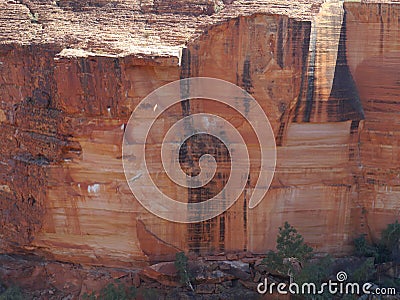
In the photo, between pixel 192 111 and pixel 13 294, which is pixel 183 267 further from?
pixel 13 294

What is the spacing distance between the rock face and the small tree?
128 cm

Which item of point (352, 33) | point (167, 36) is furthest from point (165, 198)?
point (352, 33)

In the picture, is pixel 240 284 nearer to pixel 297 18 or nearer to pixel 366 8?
pixel 297 18

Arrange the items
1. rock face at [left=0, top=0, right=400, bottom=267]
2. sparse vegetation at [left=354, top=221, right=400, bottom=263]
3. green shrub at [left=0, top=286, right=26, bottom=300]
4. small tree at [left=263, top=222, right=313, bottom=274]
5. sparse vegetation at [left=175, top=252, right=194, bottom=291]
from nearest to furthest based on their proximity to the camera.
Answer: small tree at [left=263, top=222, right=313, bottom=274], rock face at [left=0, top=0, right=400, bottom=267], sparse vegetation at [left=175, top=252, right=194, bottom=291], green shrub at [left=0, top=286, right=26, bottom=300], sparse vegetation at [left=354, top=221, right=400, bottom=263]

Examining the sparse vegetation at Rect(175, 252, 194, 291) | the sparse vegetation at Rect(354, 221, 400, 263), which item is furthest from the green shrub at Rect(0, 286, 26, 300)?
the sparse vegetation at Rect(354, 221, 400, 263)

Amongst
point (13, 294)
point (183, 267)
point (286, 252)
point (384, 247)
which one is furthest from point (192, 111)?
point (13, 294)

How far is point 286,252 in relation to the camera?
1606 cm

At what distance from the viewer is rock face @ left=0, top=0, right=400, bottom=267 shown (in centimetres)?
1623

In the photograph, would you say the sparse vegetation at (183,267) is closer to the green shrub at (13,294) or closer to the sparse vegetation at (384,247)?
the green shrub at (13,294)

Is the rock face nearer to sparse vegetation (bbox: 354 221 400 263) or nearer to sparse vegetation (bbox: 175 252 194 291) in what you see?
sparse vegetation (bbox: 354 221 400 263)

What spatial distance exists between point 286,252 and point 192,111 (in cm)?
500

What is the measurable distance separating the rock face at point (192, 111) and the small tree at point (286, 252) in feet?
4.21

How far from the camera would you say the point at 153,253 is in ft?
57.5

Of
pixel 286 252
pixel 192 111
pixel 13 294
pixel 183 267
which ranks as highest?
pixel 192 111
